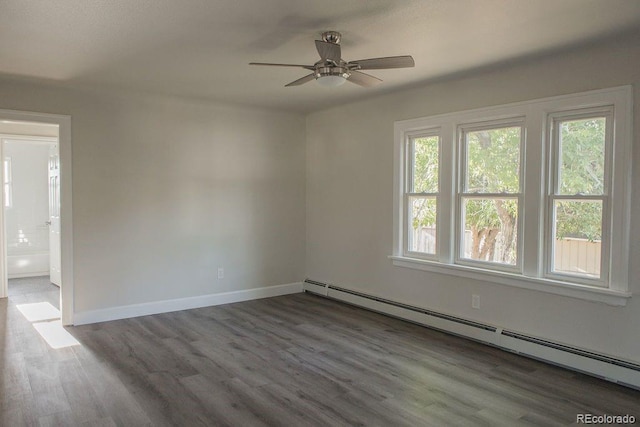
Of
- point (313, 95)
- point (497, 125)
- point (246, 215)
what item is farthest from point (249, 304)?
point (497, 125)

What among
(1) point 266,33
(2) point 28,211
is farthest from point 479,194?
(2) point 28,211

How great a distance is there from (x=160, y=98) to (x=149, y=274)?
6.82ft

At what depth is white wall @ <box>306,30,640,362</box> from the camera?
136 inches

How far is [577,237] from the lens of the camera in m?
3.74

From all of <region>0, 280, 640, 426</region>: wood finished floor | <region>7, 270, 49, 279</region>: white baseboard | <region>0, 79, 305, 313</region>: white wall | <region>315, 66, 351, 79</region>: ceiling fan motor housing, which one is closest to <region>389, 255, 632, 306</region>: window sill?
<region>0, 280, 640, 426</region>: wood finished floor

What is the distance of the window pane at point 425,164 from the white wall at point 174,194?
201 centimetres

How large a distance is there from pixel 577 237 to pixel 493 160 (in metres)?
1.03

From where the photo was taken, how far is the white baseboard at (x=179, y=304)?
5.01 meters

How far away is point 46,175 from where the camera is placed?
26.8 feet

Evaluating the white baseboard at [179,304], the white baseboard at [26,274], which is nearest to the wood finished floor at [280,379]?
the white baseboard at [179,304]

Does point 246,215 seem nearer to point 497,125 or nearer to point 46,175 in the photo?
point 497,125

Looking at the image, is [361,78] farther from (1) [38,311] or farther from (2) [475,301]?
(1) [38,311]

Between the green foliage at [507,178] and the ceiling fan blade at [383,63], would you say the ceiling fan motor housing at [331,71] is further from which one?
the green foliage at [507,178]

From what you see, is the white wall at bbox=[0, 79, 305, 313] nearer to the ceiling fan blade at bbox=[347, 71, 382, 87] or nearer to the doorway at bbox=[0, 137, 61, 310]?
the ceiling fan blade at bbox=[347, 71, 382, 87]
